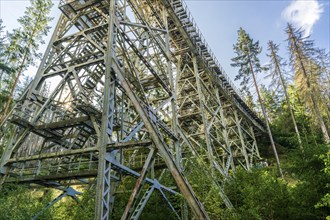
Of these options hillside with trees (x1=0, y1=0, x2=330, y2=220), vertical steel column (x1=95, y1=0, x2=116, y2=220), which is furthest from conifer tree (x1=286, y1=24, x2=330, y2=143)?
vertical steel column (x1=95, y1=0, x2=116, y2=220)

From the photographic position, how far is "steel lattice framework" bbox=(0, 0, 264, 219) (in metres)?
6.18

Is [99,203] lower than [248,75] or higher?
lower

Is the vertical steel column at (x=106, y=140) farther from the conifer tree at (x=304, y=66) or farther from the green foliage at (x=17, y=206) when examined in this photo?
the conifer tree at (x=304, y=66)

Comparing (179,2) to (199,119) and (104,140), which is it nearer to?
(199,119)

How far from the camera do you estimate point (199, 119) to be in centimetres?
1769

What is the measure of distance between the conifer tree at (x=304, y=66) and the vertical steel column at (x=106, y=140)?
743 inches

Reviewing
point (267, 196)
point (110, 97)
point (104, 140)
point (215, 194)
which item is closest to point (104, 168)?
point (104, 140)

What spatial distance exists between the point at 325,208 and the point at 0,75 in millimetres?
25391

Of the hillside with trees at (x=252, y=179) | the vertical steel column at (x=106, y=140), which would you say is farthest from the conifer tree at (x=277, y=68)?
the vertical steel column at (x=106, y=140)

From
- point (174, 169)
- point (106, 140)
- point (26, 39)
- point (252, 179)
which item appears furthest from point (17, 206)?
point (26, 39)

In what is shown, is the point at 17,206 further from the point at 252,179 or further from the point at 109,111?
the point at 252,179

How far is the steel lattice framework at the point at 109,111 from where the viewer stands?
6.18 metres

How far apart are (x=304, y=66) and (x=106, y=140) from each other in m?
21.7

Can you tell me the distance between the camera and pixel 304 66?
72.6ft
